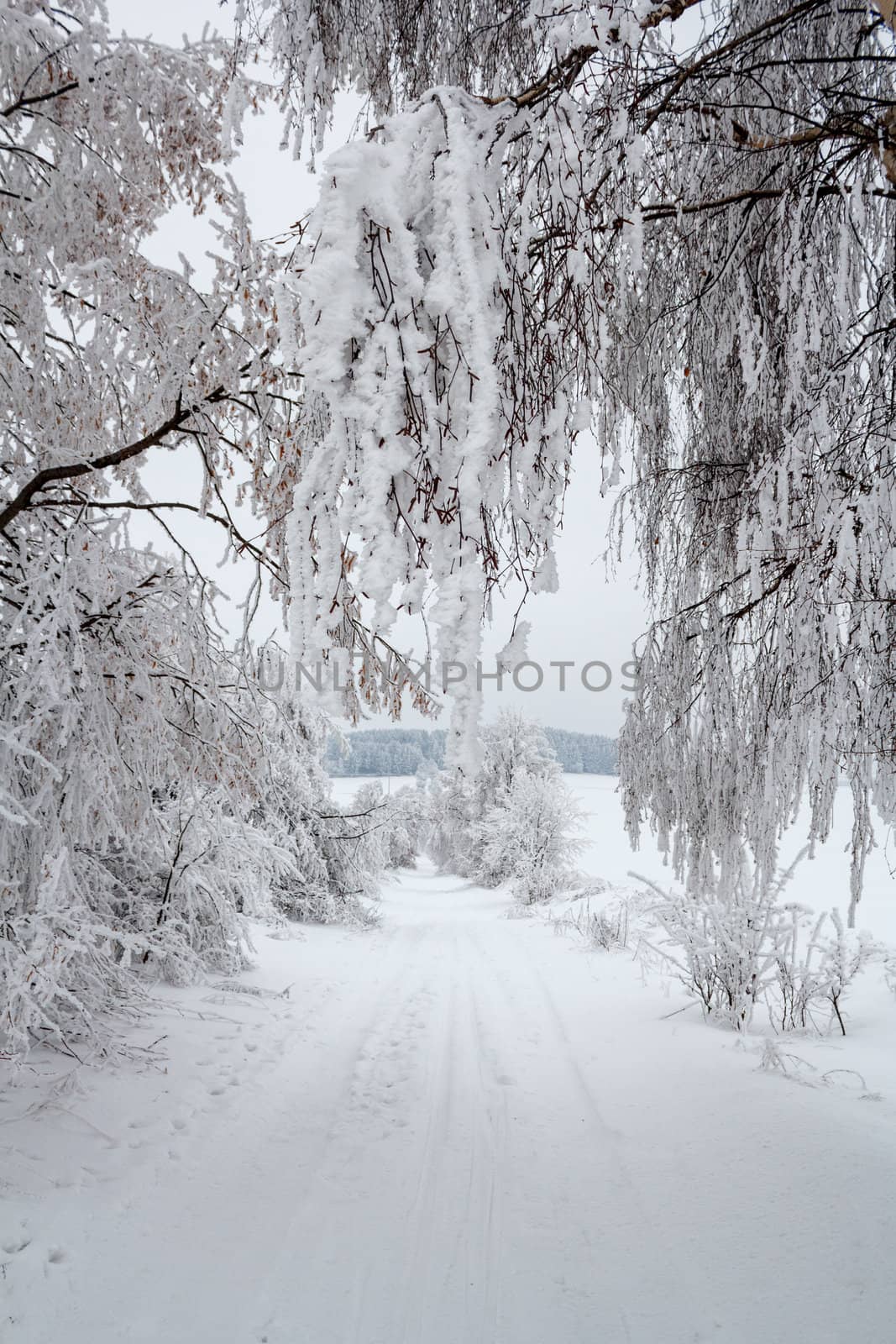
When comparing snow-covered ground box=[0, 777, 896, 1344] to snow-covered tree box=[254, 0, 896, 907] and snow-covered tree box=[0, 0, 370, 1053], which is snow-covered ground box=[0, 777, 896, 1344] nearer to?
snow-covered tree box=[0, 0, 370, 1053]

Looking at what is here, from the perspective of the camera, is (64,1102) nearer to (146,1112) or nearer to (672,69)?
(146,1112)

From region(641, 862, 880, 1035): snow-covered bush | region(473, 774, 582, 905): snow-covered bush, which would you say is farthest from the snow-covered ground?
region(473, 774, 582, 905): snow-covered bush

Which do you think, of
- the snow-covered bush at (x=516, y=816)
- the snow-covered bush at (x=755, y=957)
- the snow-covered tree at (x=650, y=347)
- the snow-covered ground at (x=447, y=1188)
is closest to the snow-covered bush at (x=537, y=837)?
the snow-covered bush at (x=516, y=816)

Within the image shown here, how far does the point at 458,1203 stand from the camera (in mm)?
3252

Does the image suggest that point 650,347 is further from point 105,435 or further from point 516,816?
point 516,816

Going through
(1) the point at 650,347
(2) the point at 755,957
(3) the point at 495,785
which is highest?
(1) the point at 650,347

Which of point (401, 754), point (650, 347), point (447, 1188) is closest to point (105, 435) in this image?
point (650, 347)

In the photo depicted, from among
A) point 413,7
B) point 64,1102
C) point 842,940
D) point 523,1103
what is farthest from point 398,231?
point 842,940

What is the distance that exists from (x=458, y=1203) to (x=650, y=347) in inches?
155

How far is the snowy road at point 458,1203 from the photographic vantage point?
2.48 metres

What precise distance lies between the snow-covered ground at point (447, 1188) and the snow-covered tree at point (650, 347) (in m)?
1.44

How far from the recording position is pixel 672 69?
247 cm

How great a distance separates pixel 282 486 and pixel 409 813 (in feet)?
106

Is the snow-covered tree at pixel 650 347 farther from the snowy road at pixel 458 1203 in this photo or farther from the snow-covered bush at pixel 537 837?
the snow-covered bush at pixel 537 837
